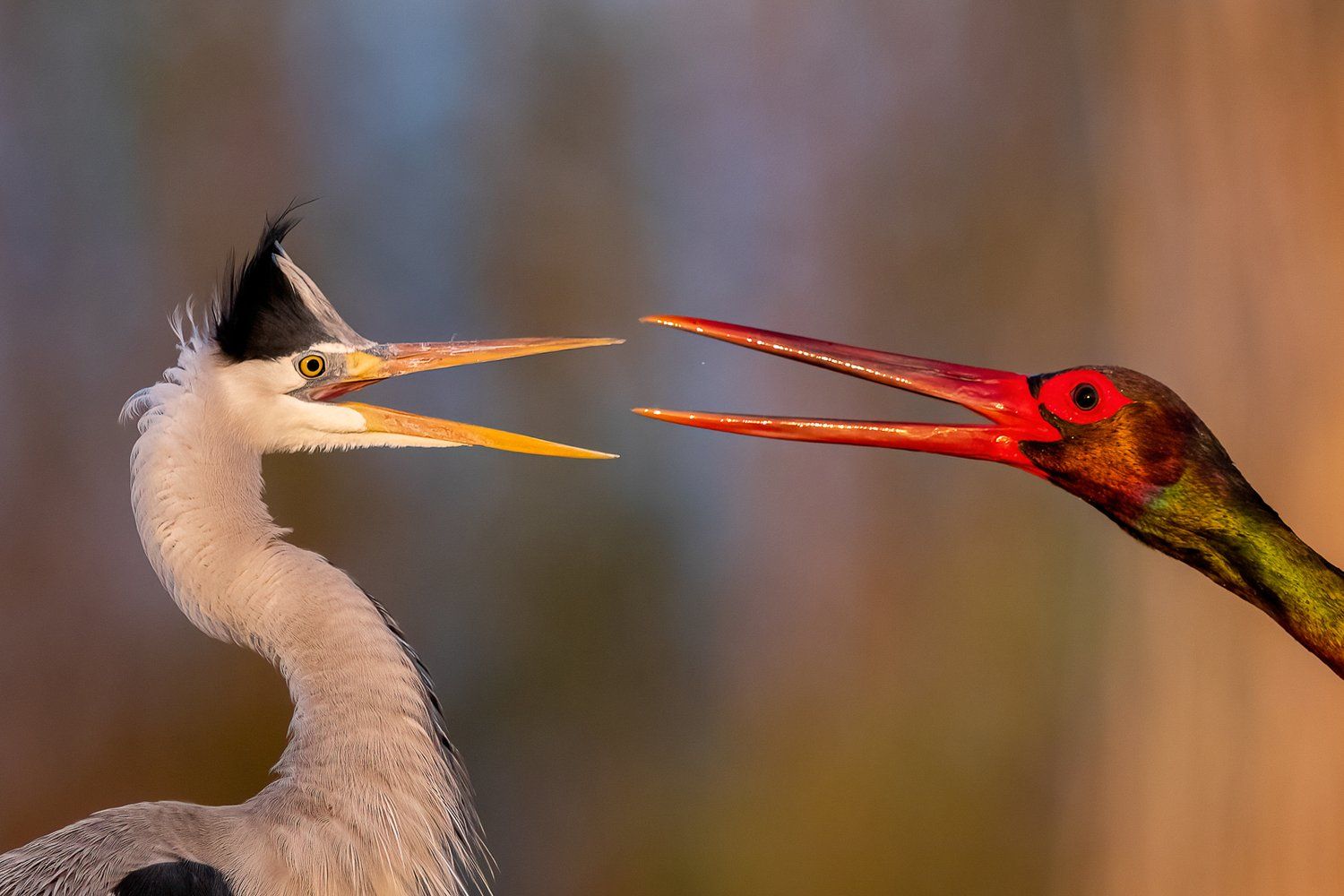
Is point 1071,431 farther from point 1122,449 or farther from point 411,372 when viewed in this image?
point 411,372

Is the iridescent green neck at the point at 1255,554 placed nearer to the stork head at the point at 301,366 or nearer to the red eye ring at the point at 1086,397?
the red eye ring at the point at 1086,397

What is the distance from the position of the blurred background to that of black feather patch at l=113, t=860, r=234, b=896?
166 centimetres

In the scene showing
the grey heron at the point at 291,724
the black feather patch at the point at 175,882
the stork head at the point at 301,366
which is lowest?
Answer: the black feather patch at the point at 175,882

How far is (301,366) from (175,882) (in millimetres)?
525

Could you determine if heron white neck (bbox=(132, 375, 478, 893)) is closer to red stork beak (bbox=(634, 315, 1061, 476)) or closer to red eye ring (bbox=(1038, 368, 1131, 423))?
red stork beak (bbox=(634, 315, 1061, 476))

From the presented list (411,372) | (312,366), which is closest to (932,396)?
(411,372)

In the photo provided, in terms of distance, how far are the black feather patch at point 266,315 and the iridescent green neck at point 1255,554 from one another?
910mm

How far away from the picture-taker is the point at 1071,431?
1.08 meters

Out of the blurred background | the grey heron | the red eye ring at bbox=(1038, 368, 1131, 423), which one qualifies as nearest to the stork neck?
the red eye ring at bbox=(1038, 368, 1131, 423)

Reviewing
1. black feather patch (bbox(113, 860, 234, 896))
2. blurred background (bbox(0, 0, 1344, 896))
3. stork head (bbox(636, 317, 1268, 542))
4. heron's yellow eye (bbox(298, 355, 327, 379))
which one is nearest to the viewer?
black feather patch (bbox(113, 860, 234, 896))

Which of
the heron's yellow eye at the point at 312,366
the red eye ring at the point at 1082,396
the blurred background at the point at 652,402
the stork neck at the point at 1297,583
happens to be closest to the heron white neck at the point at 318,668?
the heron's yellow eye at the point at 312,366

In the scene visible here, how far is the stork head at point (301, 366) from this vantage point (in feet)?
3.65

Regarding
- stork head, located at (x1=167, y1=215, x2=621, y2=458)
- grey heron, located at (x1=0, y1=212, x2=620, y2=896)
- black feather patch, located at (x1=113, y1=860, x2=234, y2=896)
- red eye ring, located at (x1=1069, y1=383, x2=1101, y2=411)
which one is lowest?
black feather patch, located at (x1=113, y1=860, x2=234, y2=896)

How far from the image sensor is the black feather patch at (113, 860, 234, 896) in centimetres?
92
